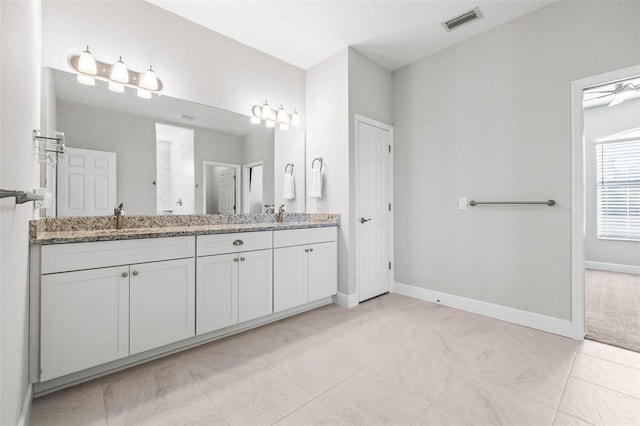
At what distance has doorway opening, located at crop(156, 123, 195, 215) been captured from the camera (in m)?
2.40

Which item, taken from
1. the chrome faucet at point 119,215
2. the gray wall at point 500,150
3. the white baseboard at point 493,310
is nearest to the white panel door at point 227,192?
the chrome faucet at point 119,215

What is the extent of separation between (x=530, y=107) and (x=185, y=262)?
312 cm

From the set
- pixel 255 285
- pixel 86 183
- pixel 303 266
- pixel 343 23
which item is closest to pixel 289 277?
pixel 303 266

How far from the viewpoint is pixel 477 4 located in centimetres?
240

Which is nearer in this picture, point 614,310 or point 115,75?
point 115,75

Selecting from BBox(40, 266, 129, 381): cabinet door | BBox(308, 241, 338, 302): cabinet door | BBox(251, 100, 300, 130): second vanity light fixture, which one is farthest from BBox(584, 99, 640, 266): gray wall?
BBox(40, 266, 129, 381): cabinet door

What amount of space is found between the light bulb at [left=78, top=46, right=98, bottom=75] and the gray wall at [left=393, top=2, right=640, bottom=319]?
2964mm

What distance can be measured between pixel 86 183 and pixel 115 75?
33.5 inches

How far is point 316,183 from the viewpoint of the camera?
3.21 m

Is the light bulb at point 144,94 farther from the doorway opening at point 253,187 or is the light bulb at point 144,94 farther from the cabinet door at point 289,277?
the cabinet door at point 289,277

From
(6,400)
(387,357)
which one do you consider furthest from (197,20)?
(387,357)

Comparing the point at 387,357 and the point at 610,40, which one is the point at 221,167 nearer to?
the point at 387,357

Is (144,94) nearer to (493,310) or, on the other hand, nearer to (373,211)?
(373,211)

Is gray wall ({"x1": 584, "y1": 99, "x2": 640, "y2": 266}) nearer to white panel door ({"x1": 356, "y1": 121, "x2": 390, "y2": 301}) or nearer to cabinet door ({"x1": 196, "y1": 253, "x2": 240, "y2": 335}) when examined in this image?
white panel door ({"x1": 356, "y1": 121, "x2": 390, "y2": 301})
